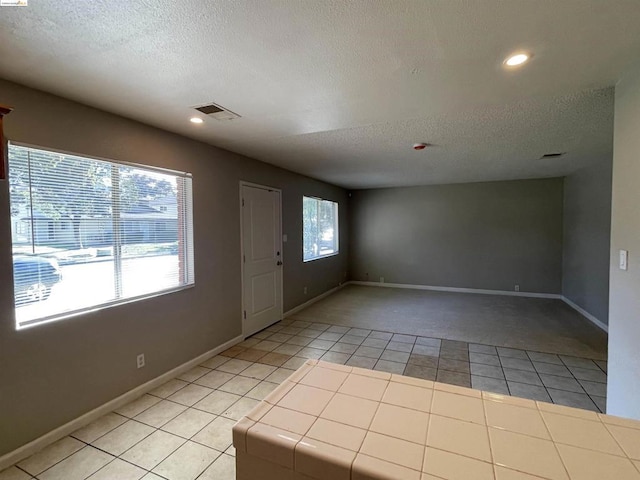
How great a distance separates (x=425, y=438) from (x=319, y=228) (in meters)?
5.40

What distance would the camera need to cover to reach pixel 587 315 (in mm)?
4574

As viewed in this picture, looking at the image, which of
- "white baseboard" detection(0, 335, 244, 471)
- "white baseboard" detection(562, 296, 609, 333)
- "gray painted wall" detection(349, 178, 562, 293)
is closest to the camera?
"white baseboard" detection(0, 335, 244, 471)

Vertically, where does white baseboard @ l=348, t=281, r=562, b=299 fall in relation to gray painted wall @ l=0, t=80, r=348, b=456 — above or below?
below

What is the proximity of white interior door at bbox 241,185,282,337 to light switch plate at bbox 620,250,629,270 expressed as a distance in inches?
137

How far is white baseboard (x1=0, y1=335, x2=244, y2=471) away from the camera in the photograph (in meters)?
1.86

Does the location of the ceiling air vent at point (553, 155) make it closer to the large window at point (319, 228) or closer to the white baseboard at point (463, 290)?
the white baseboard at point (463, 290)

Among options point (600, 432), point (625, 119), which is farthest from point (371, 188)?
point (600, 432)

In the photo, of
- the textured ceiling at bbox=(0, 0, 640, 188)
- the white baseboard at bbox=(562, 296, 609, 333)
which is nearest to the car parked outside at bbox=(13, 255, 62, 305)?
the textured ceiling at bbox=(0, 0, 640, 188)

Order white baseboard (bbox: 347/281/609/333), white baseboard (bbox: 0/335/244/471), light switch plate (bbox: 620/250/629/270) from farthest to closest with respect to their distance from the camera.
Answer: white baseboard (bbox: 347/281/609/333), white baseboard (bbox: 0/335/244/471), light switch plate (bbox: 620/250/629/270)

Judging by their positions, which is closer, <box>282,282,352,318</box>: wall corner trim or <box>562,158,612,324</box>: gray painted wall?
<box>562,158,612,324</box>: gray painted wall

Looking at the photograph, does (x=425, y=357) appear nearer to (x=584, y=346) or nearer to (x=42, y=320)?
(x=584, y=346)

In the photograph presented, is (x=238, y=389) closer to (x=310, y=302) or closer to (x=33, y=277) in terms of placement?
(x=33, y=277)

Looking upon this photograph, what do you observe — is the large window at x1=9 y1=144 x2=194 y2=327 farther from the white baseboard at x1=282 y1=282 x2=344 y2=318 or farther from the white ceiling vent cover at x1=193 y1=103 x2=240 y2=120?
the white baseboard at x1=282 y1=282 x2=344 y2=318

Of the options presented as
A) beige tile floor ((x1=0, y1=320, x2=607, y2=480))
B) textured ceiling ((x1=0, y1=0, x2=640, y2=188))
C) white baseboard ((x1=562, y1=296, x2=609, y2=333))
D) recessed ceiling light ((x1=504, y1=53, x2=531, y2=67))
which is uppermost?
textured ceiling ((x1=0, y1=0, x2=640, y2=188))
